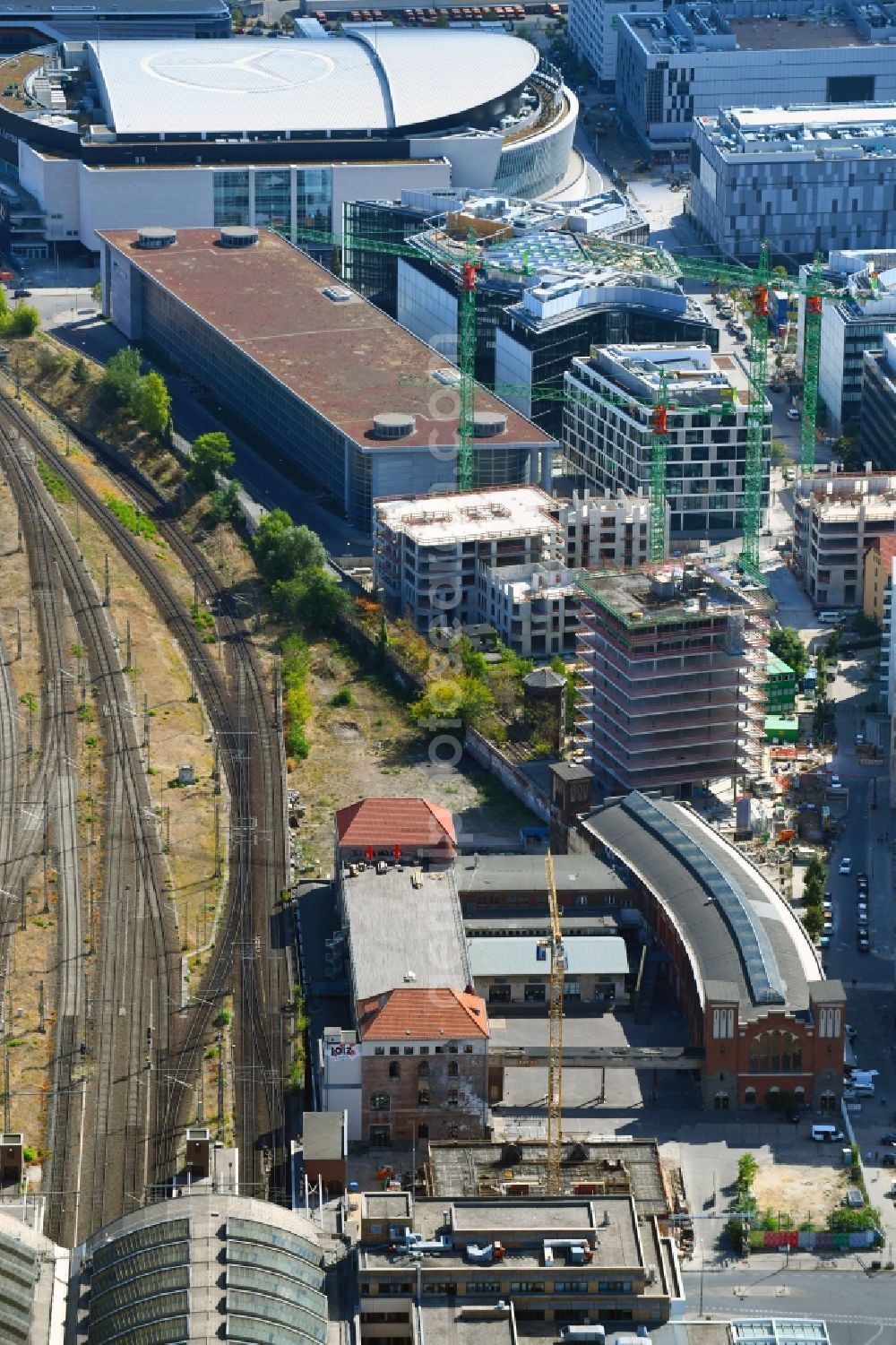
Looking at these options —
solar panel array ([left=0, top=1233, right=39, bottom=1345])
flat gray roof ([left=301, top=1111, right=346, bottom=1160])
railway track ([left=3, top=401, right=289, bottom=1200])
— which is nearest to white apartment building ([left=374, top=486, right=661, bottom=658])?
railway track ([left=3, top=401, right=289, bottom=1200])

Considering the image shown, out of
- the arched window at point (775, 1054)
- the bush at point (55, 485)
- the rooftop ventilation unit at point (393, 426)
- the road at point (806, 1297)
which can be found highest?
the rooftop ventilation unit at point (393, 426)

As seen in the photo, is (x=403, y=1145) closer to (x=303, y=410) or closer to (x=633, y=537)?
(x=633, y=537)

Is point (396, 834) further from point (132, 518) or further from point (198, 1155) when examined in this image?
point (132, 518)

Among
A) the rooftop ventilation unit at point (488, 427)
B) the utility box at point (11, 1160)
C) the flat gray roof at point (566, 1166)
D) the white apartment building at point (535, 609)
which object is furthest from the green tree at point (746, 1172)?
the rooftop ventilation unit at point (488, 427)

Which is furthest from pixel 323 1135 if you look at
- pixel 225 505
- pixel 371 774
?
pixel 225 505

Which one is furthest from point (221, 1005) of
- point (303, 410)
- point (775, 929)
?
point (303, 410)

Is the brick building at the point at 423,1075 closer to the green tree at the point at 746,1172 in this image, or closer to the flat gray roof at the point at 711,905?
the green tree at the point at 746,1172
